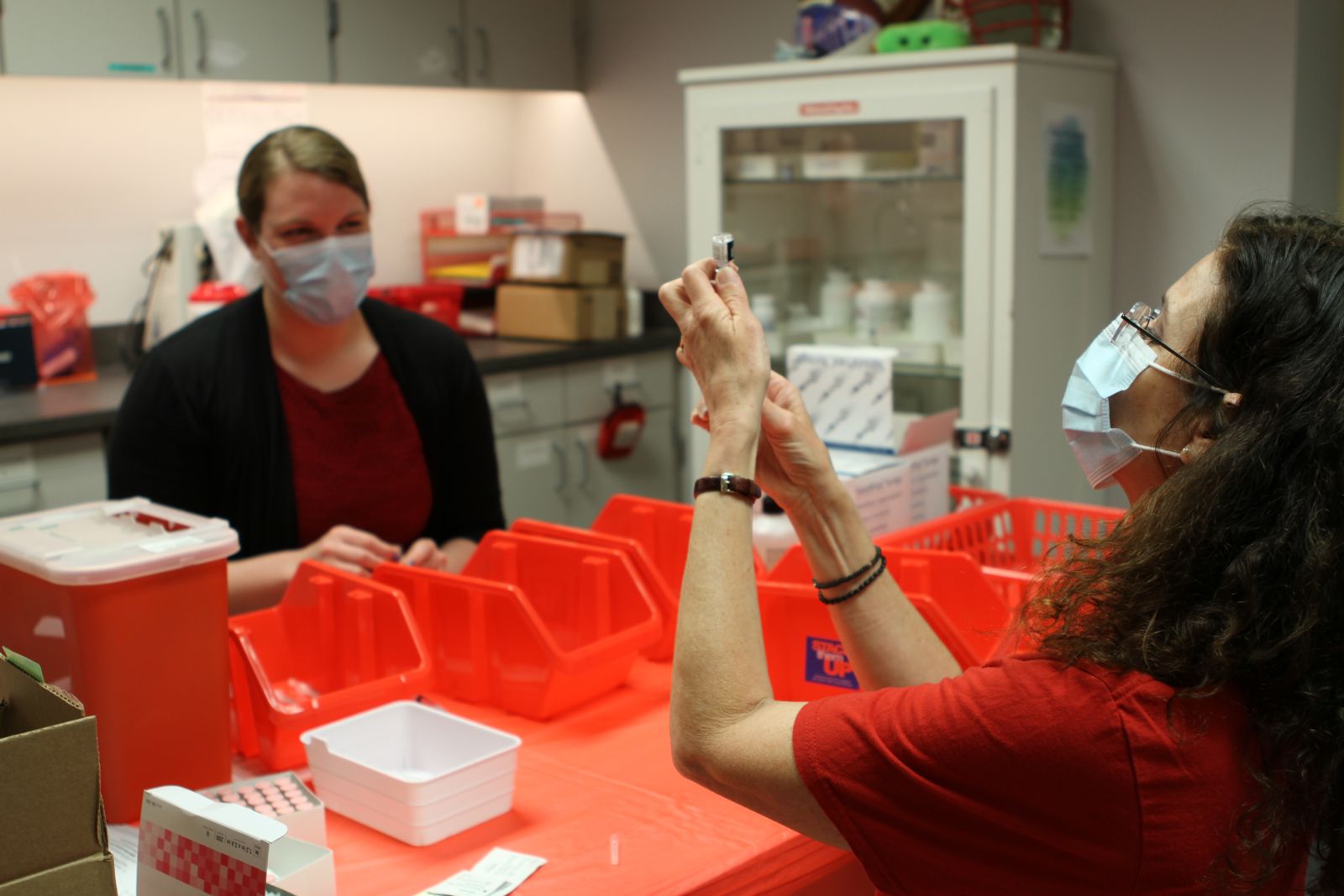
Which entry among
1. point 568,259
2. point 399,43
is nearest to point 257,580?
point 568,259

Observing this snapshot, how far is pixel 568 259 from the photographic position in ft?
12.9

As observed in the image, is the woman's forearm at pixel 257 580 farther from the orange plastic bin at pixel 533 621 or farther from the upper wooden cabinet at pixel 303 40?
the upper wooden cabinet at pixel 303 40

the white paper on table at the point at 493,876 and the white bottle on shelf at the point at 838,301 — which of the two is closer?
the white paper on table at the point at 493,876

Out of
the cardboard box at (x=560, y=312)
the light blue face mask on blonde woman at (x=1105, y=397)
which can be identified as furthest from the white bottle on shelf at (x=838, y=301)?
the light blue face mask on blonde woman at (x=1105, y=397)

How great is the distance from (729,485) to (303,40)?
2.96m

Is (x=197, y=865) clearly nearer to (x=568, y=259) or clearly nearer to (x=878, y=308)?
(x=878, y=308)

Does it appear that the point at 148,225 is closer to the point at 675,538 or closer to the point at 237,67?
the point at 237,67

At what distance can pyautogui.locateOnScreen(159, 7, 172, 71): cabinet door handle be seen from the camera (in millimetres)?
3314

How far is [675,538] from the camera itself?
1.94 metres

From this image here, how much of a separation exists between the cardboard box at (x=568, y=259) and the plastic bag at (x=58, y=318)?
1.26m

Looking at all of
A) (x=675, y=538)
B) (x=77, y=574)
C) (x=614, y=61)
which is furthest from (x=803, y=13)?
(x=77, y=574)

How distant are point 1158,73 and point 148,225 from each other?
2.81m

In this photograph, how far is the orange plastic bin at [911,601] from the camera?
152 cm

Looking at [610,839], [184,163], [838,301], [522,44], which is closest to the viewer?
[610,839]
